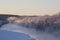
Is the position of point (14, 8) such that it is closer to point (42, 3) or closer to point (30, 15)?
point (30, 15)

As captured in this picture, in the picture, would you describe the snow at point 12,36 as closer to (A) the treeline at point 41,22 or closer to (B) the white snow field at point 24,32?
(B) the white snow field at point 24,32

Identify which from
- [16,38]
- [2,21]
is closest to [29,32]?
[16,38]

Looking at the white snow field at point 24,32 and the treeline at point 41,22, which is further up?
the treeline at point 41,22

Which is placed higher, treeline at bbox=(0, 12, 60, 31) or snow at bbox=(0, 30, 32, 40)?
treeline at bbox=(0, 12, 60, 31)

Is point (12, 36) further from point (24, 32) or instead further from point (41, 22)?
point (41, 22)

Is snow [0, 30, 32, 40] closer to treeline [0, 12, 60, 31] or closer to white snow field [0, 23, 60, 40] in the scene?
white snow field [0, 23, 60, 40]

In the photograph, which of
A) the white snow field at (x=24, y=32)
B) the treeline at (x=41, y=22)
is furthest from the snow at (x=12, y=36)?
the treeline at (x=41, y=22)

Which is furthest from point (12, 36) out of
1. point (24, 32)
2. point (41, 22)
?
point (41, 22)

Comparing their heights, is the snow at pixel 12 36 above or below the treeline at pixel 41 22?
below

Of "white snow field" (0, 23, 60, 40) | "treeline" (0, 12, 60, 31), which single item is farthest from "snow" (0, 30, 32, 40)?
"treeline" (0, 12, 60, 31)

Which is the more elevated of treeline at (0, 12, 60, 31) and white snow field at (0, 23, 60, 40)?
treeline at (0, 12, 60, 31)

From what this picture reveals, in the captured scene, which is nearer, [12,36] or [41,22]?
[12,36]
